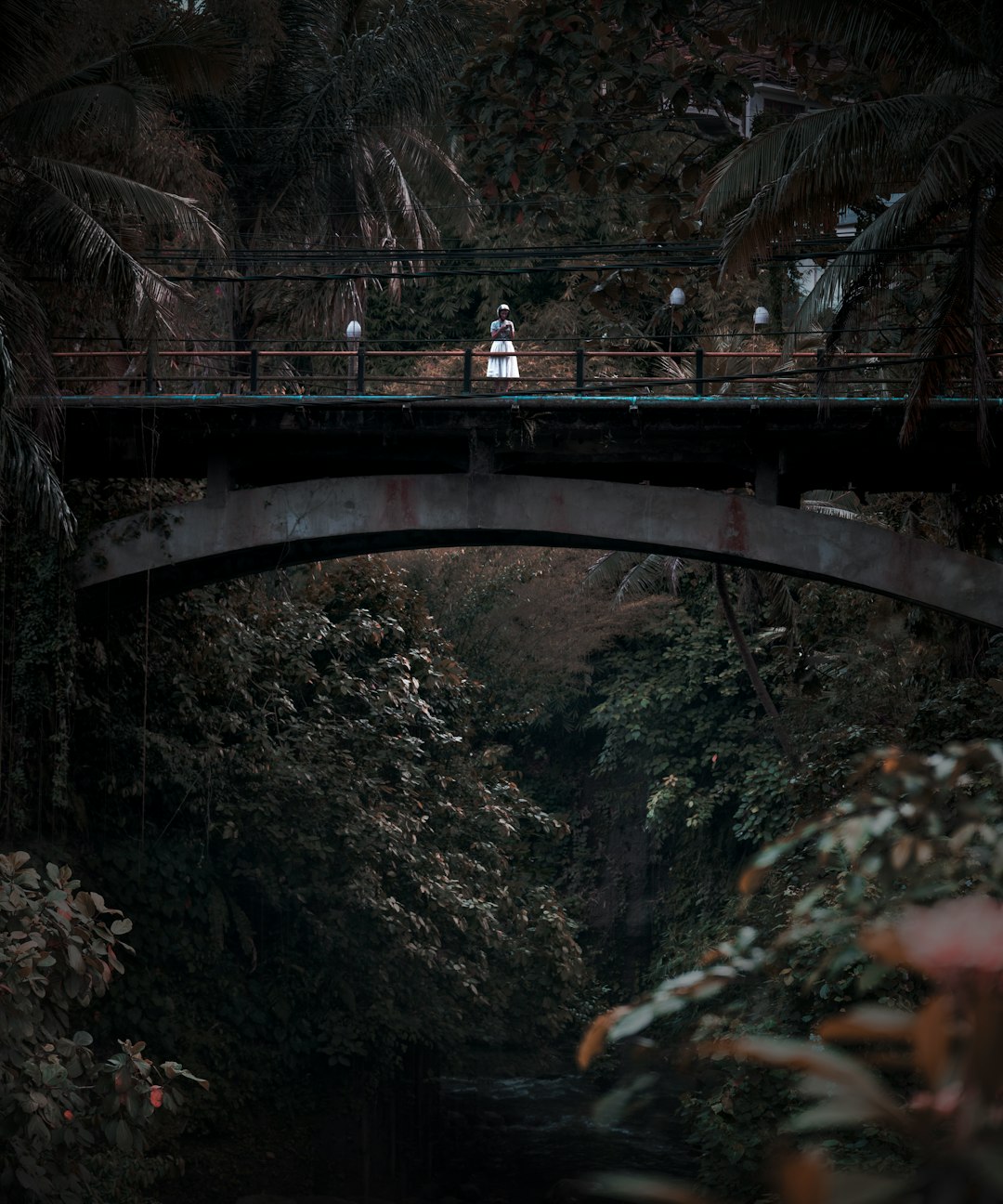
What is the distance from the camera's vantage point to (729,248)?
11.7 meters

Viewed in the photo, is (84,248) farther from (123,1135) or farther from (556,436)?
(123,1135)

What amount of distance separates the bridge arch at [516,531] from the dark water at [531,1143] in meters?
6.74

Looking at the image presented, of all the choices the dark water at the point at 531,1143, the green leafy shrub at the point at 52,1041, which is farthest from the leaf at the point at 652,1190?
the dark water at the point at 531,1143

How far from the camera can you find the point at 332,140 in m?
19.0

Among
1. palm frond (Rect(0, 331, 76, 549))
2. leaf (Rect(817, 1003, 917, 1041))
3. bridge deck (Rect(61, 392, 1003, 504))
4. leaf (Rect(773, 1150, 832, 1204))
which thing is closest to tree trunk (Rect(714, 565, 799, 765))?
bridge deck (Rect(61, 392, 1003, 504))

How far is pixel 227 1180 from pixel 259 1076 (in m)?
1.25

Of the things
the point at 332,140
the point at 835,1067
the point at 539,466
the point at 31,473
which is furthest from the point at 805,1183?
the point at 332,140

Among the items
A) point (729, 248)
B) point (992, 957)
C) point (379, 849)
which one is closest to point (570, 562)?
point (379, 849)

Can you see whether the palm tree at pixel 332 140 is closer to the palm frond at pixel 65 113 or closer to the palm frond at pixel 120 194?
the palm frond at pixel 120 194

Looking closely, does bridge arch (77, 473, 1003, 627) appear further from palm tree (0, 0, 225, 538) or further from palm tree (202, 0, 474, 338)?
palm tree (202, 0, 474, 338)

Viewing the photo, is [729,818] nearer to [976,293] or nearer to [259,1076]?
[259,1076]

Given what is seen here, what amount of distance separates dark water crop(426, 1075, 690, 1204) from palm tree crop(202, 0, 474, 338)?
418 inches

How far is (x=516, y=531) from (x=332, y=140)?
773 cm

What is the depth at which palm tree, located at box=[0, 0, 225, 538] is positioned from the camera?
39.6 ft
